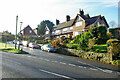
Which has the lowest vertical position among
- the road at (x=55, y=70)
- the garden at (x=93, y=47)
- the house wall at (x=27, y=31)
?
the road at (x=55, y=70)

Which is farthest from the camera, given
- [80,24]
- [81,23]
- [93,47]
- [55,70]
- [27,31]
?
[27,31]

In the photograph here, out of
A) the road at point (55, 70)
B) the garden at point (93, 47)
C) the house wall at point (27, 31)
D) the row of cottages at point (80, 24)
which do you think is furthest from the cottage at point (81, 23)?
the road at point (55, 70)

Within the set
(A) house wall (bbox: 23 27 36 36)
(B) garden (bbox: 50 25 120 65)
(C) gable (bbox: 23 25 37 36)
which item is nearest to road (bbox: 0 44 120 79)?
(B) garden (bbox: 50 25 120 65)

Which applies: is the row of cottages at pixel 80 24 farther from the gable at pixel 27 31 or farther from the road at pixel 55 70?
the road at pixel 55 70

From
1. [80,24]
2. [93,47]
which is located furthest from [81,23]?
[93,47]

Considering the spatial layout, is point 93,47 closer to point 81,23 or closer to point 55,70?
point 55,70

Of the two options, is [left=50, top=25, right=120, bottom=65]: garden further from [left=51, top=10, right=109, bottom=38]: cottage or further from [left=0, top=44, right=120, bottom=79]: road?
[left=51, top=10, right=109, bottom=38]: cottage

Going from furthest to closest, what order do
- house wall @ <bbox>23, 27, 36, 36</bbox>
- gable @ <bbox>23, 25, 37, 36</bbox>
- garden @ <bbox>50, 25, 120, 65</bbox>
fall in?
gable @ <bbox>23, 25, 37, 36</bbox> → house wall @ <bbox>23, 27, 36, 36</bbox> → garden @ <bbox>50, 25, 120, 65</bbox>

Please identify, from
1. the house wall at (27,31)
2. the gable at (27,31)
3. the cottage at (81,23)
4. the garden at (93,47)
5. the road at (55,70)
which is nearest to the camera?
the road at (55,70)

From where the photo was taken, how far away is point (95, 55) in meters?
16.0

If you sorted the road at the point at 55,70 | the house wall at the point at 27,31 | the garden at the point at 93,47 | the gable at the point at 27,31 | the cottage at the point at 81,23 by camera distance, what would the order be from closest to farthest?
the road at the point at 55,70 → the garden at the point at 93,47 → the cottage at the point at 81,23 → the house wall at the point at 27,31 → the gable at the point at 27,31

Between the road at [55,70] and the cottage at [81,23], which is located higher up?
the cottage at [81,23]

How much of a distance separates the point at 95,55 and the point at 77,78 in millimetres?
9647

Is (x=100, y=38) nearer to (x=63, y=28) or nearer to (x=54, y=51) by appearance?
(x=54, y=51)
